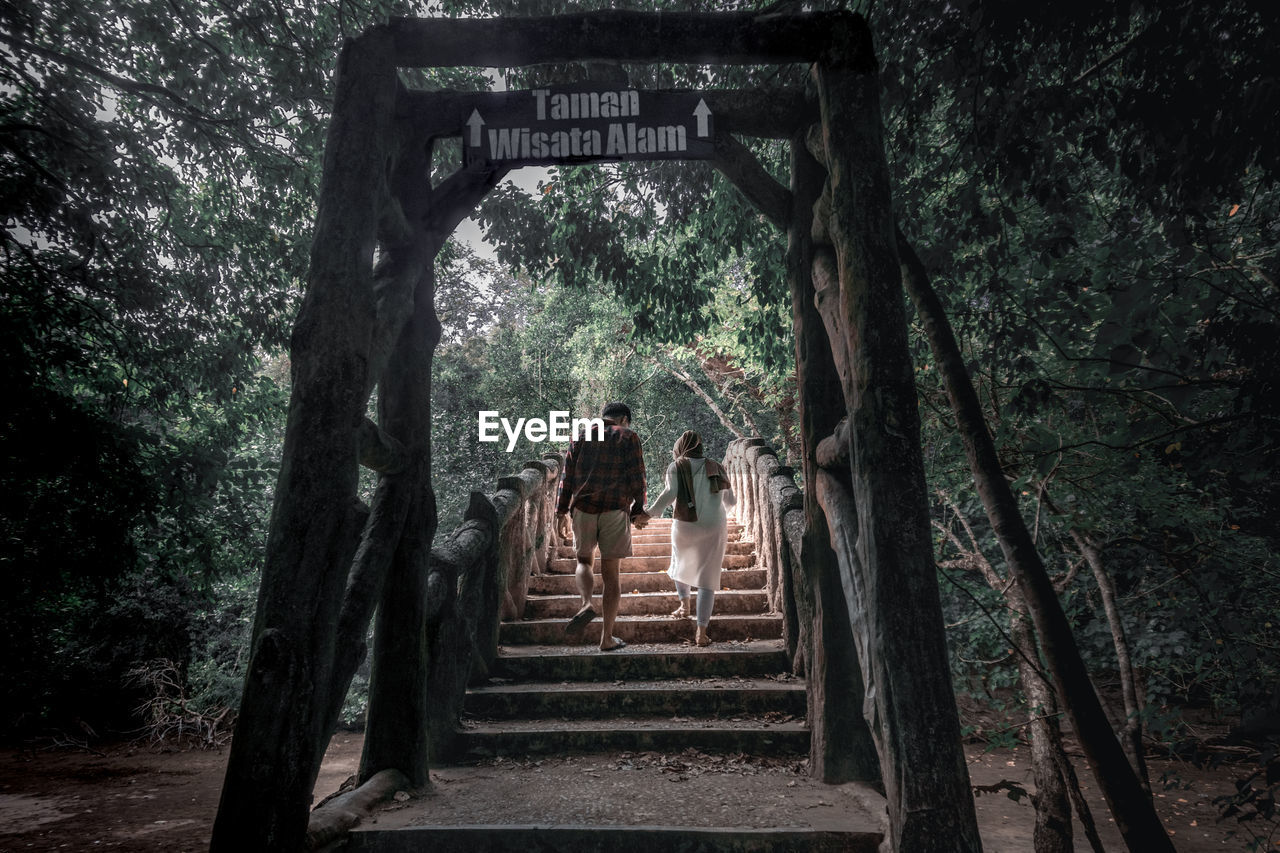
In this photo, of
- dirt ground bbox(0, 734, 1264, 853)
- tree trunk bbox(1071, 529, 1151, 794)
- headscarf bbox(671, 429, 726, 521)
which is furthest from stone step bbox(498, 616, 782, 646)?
tree trunk bbox(1071, 529, 1151, 794)

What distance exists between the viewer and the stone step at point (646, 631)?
5.57m

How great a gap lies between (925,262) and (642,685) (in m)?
3.27

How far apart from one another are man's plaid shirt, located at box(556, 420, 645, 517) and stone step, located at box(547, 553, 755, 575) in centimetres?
184

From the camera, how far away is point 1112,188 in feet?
17.1

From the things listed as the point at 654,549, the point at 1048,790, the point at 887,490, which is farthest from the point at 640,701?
the point at 654,549

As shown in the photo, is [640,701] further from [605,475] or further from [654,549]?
[654,549]

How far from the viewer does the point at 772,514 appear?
6.43 meters

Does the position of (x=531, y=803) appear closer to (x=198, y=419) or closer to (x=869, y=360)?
(x=869, y=360)

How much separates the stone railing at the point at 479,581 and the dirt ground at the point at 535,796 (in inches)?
17.3

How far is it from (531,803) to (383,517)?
1.52 meters

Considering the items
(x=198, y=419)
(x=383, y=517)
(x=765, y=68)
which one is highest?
(x=765, y=68)

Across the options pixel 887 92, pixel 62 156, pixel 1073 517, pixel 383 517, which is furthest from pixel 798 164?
pixel 62 156

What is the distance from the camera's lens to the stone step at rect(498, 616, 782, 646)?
5574mm

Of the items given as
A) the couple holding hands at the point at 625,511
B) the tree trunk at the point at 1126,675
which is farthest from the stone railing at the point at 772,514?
the tree trunk at the point at 1126,675
